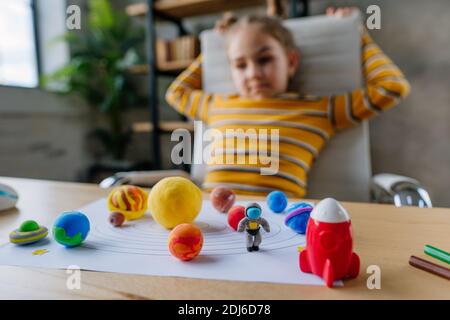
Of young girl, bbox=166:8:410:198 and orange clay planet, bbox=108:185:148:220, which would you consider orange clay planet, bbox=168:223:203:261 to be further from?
young girl, bbox=166:8:410:198

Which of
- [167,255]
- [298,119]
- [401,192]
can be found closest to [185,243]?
[167,255]

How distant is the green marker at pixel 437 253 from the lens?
347 millimetres

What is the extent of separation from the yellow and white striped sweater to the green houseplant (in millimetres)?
1154

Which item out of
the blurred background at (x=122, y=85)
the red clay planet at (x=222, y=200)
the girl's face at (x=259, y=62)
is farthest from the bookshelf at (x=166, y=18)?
the red clay planet at (x=222, y=200)

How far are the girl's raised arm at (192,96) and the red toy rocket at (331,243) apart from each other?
0.80 m

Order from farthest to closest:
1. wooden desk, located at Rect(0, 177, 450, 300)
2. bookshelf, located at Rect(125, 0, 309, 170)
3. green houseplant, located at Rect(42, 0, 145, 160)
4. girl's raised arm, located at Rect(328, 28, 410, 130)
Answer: green houseplant, located at Rect(42, 0, 145, 160)
bookshelf, located at Rect(125, 0, 309, 170)
girl's raised arm, located at Rect(328, 28, 410, 130)
wooden desk, located at Rect(0, 177, 450, 300)

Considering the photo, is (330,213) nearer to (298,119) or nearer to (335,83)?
(298,119)

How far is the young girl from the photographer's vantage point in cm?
87

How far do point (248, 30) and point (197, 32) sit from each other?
43.1 inches

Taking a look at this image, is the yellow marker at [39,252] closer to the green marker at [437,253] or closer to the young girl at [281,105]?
the green marker at [437,253]

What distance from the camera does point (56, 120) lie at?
186 cm

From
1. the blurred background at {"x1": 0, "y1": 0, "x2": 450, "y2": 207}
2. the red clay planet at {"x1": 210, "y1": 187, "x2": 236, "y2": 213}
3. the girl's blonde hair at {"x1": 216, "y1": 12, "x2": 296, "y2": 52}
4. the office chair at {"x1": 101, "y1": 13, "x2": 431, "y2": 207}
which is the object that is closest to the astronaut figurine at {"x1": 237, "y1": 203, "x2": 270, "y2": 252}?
the red clay planet at {"x1": 210, "y1": 187, "x2": 236, "y2": 213}

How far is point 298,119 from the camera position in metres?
0.92
